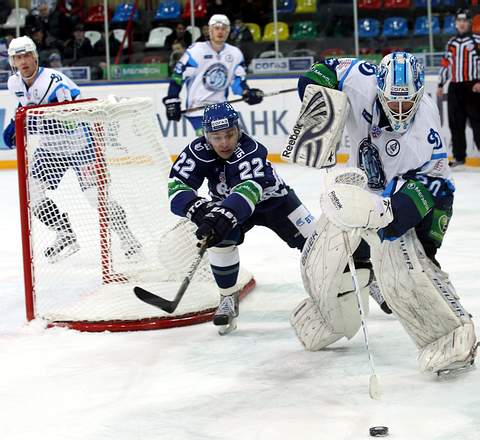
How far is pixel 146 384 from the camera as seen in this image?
125 inches

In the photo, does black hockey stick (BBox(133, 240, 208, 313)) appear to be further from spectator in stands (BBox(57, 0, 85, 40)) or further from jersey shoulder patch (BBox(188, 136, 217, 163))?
spectator in stands (BBox(57, 0, 85, 40))

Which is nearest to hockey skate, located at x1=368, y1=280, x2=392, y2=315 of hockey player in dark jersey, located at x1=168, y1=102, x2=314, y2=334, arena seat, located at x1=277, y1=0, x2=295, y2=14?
hockey player in dark jersey, located at x1=168, y1=102, x2=314, y2=334

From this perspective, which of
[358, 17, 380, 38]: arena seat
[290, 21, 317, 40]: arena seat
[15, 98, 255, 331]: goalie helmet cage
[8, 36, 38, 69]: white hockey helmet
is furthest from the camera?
[290, 21, 317, 40]: arena seat

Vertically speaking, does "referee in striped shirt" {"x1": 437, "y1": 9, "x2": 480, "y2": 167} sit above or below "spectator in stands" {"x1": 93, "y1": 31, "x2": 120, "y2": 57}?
below

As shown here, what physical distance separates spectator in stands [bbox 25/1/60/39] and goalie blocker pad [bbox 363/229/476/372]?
7121 mm

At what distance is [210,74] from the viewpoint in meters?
7.26

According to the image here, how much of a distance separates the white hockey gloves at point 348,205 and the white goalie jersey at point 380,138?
251 mm

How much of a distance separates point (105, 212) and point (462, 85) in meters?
4.17

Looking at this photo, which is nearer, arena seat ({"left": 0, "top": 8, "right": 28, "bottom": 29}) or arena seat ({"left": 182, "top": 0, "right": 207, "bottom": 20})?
arena seat ({"left": 182, "top": 0, "right": 207, "bottom": 20})

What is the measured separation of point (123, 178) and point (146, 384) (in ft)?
4.54

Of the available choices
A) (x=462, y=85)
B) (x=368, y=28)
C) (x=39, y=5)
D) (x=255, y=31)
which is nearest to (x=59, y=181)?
(x=462, y=85)

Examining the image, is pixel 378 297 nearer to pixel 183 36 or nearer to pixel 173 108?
pixel 173 108

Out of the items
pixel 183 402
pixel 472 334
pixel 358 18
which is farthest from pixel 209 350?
pixel 358 18

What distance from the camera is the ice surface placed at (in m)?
2.73
